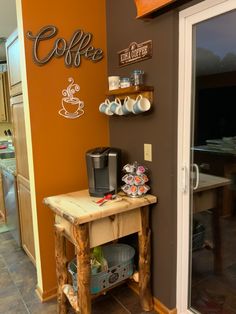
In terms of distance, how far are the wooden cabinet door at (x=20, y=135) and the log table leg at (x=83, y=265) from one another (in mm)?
958

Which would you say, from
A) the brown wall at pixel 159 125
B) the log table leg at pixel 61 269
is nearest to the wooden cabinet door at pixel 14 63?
the brown wall at pixel 159 125

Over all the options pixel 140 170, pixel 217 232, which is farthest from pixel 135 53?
pixel 217 232

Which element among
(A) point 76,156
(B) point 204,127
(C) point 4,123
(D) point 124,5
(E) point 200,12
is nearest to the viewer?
(E) point 200,12

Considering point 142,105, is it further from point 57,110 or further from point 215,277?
point 215,277

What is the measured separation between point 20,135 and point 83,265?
1.32 metres

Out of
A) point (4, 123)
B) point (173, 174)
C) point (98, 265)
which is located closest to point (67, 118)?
point (173, 174)

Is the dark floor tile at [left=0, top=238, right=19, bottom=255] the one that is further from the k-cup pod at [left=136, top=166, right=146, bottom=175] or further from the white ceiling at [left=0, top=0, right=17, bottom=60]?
the white ceiling at [left=0, top=0, right=17, bottom=60]

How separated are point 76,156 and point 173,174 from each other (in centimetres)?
84

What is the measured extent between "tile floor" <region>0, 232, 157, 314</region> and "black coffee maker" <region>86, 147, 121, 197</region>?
0.90 meters

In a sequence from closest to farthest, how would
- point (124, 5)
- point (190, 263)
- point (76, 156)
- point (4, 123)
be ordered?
point (190, 263)
point (124, 5)
point (76, 156)
point (4, 123)

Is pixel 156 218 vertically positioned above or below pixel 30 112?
below

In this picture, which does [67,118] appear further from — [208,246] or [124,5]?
[208,246]

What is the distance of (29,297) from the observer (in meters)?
2.12

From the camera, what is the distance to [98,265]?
187cm
